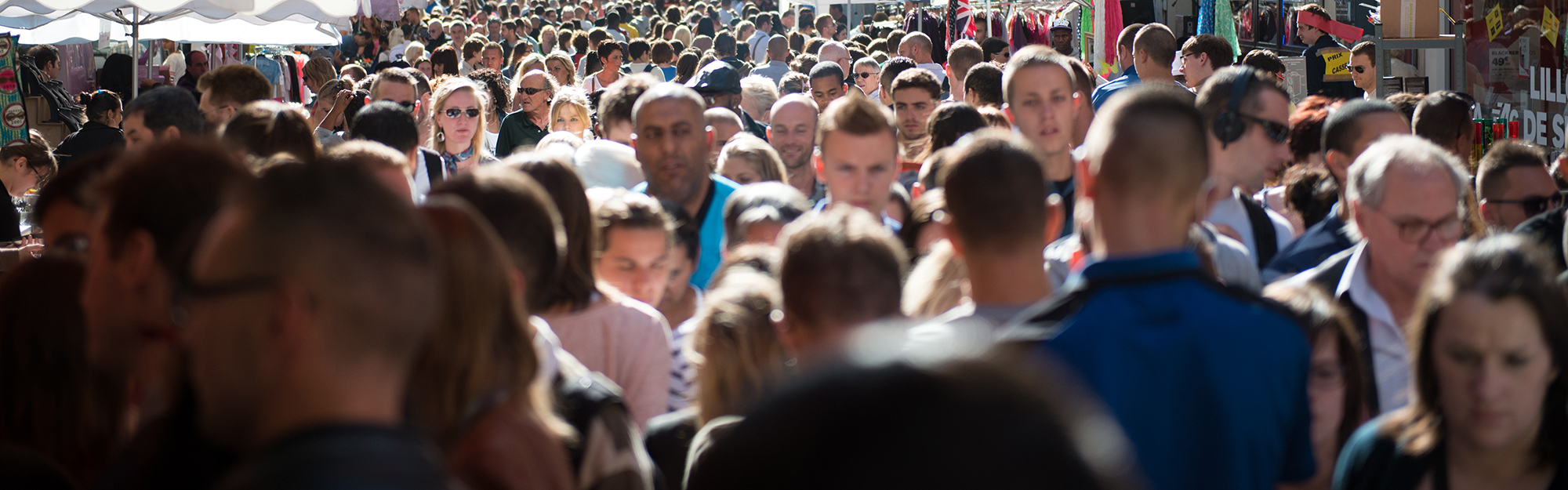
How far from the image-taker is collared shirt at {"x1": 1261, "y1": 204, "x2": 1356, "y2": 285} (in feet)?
12.0

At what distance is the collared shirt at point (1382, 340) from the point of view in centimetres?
295

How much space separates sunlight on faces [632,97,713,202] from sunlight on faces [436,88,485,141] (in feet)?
6.90

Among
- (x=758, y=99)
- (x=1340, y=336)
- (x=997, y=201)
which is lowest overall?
(x=1340, y=336)

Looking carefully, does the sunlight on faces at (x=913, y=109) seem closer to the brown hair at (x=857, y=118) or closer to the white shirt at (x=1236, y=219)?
the brown hair at (x=857, y=118)

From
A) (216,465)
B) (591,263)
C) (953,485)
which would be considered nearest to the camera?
(953,485)

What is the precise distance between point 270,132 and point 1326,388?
315cm

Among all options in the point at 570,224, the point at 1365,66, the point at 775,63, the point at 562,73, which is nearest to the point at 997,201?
the point at 570,224

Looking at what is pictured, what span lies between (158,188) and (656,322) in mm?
1213

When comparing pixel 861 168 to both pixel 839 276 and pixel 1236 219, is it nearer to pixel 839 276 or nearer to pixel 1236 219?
pixel 1236 219

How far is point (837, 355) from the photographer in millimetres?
607

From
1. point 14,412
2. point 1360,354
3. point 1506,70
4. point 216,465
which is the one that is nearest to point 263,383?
point 216,465

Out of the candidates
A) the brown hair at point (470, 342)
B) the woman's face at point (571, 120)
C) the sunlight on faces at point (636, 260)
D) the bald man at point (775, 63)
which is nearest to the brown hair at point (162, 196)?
the brown hair at point (470, 342)

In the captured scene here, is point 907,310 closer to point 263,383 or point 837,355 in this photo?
point 263,383

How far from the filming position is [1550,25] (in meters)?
6.56
